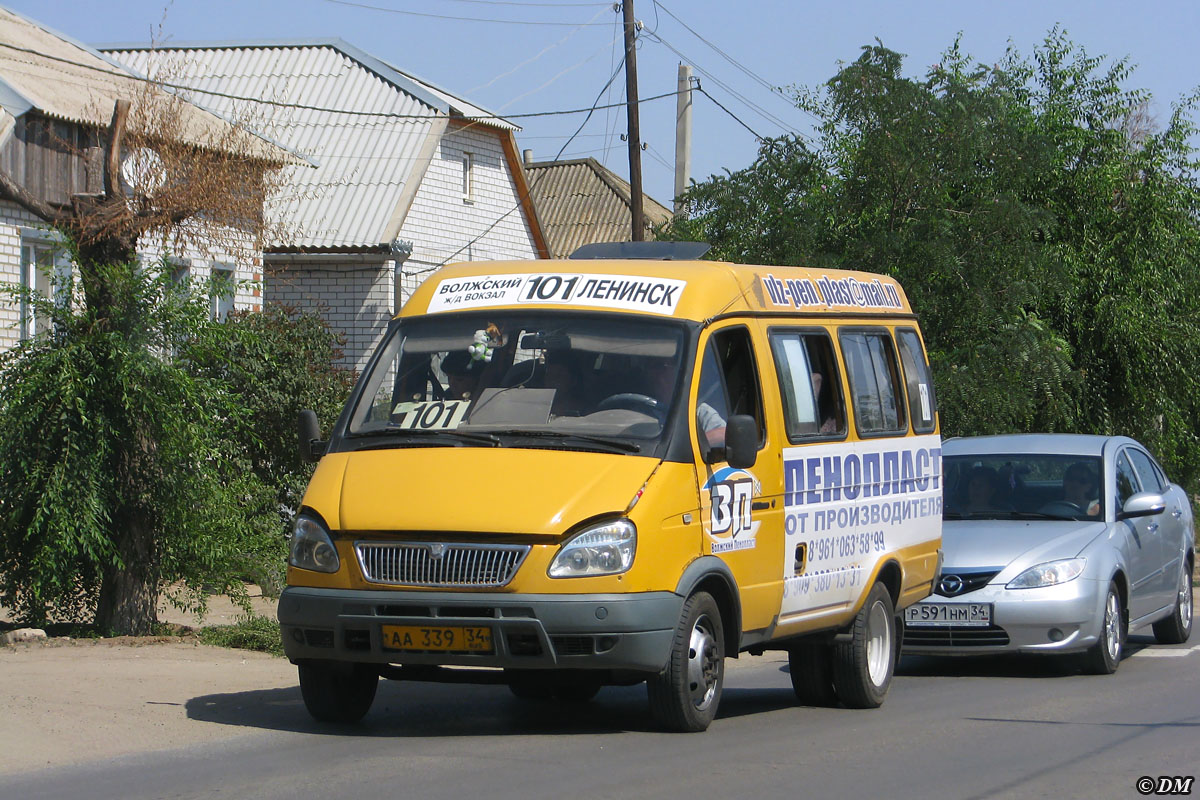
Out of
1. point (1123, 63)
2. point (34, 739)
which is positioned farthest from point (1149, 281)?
point (34, 739)

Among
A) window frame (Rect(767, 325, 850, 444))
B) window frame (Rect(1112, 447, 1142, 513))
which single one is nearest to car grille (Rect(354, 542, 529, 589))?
window frame (Rect(767, 325, 850, 444))

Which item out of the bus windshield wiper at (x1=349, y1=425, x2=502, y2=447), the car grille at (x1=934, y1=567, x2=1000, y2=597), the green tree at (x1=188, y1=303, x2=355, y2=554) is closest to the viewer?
the bus windshield wiper at (x1=349, y1=425, x2=502, y2=447)

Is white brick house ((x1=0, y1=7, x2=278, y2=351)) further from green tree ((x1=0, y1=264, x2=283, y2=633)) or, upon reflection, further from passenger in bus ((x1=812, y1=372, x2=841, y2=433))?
passenger in bus ((x1=812, y1=372, x2=841, y2=433))

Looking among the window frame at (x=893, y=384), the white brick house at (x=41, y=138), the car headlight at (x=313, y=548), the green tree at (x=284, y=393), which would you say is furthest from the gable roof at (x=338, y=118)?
the car headlight at (x=313, y=548)

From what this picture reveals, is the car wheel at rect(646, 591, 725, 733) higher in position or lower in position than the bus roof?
lower

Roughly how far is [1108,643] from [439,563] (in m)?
5.95

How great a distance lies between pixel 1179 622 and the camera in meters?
14.1

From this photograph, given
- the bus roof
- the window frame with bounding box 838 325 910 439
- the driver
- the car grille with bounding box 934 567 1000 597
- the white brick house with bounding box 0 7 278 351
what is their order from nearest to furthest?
the bus roof, the window frame with bounding box 838 325 910 439, the car grille with bounding box 934 567 1000 597, the driver, the white brick house with bounding box 0 7 278 351

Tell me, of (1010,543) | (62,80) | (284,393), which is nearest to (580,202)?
(62,80)

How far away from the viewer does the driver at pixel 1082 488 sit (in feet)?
40.7

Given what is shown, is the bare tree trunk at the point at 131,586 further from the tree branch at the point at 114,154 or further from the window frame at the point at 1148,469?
the window frame at the point at 1148,469

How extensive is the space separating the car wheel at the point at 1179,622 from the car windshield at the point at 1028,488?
82.9 inches

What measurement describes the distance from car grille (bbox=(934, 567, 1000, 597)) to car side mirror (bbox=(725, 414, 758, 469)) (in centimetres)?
350

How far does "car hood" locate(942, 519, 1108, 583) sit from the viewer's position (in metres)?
11.4
